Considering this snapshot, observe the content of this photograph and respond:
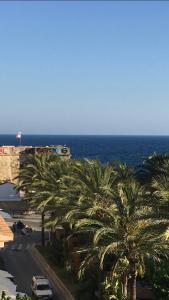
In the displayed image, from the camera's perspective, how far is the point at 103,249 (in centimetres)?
2298

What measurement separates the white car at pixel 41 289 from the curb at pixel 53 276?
1.14 meters

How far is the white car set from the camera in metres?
29.1

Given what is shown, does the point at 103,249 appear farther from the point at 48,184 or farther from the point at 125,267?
the point at 48,184

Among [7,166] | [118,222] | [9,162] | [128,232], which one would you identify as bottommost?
[7,166]

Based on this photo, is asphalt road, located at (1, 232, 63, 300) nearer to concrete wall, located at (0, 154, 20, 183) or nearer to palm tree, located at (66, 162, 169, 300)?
palm tree, located at (66, 162, 169, 300)

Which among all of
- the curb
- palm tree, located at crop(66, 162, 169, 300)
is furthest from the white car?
palm tree, located at crop(66, 162, 169, 300)

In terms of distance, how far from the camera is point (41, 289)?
97.9ft

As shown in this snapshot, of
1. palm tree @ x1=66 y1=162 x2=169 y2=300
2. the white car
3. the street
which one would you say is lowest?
the street

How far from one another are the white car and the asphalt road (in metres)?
0.74

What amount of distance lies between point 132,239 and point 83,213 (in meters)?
4.87

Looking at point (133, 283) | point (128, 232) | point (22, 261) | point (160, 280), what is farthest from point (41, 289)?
point (22, 261)

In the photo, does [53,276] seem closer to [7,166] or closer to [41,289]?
[41,289]

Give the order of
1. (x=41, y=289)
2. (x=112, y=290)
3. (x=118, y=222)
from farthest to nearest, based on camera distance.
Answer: (x=41, y=289) < (x=118, y=222) < (x=112, y=290)

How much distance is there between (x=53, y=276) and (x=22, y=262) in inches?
194
